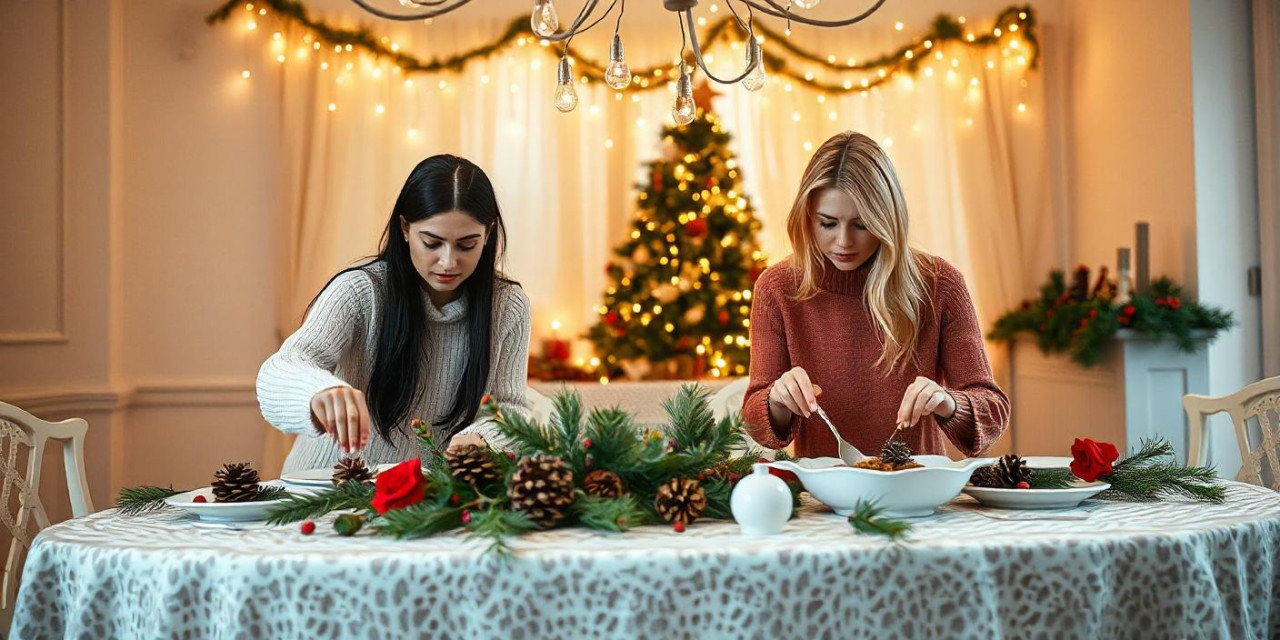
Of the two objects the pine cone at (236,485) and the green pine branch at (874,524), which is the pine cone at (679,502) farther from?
the pine cone at (236,485)

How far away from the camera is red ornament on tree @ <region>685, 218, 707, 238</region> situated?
4484 mm

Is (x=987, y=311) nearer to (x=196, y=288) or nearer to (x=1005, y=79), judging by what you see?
(x=1005, y=79)

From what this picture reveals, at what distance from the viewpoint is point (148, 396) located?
4281 mm

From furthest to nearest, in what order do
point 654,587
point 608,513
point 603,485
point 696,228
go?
point 696,228, point 603,485, point 608,513, point 654,587

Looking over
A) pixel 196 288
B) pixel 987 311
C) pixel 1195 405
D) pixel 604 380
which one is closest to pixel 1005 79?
pixel 987 311

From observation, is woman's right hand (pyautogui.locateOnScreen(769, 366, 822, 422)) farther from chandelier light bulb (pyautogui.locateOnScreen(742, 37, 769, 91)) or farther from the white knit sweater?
chandelier light bulb (pyautogui.locateOnScreen(742, 37, 769, 91))

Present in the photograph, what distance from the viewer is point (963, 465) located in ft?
4.97

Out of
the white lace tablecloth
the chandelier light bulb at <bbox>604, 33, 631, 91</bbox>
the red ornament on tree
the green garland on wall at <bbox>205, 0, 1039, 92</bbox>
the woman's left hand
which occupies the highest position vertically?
the green garland on wall at <bbox>205, 0, 1039, 92</bbox>

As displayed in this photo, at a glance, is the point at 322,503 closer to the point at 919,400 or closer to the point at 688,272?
the point at 919,400

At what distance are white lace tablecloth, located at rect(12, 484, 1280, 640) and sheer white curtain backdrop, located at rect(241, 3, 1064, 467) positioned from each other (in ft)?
11.6

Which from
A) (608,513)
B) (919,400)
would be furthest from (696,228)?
(608,513)

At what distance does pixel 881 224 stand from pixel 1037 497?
689 mm

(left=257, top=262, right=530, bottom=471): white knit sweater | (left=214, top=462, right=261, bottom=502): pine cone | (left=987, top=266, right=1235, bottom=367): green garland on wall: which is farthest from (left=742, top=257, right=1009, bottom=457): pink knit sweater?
(left=987, top=266, right=1235, bottom=367): green garland on wall

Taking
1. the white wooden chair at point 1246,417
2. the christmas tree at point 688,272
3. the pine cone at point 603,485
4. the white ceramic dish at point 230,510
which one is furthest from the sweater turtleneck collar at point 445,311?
the christmas tree at point 688,272
